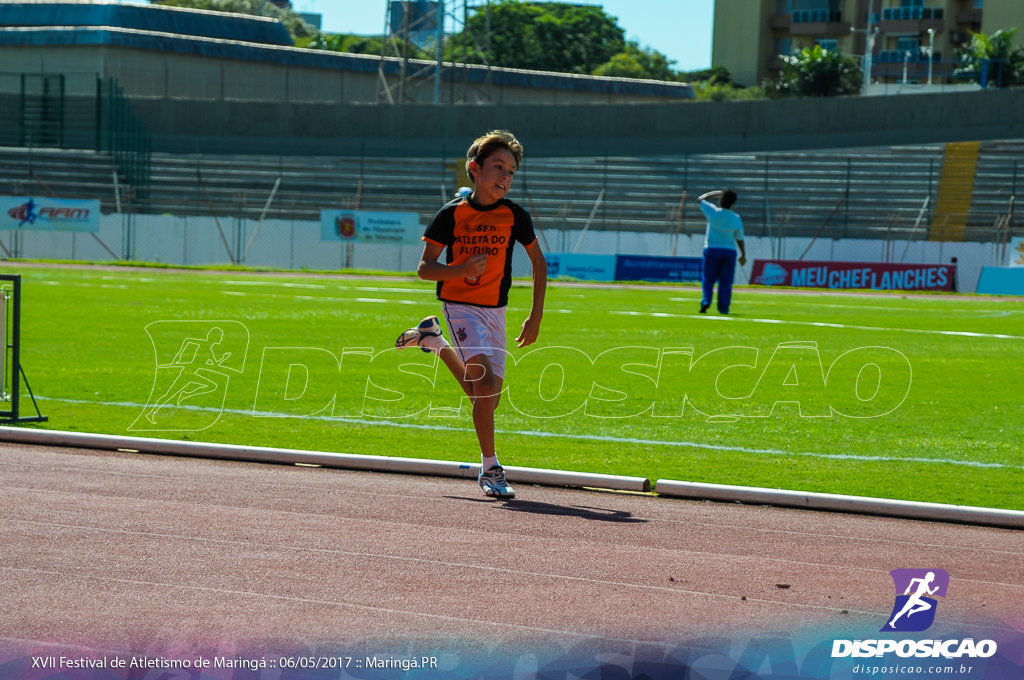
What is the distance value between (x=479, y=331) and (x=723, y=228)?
1262 cm

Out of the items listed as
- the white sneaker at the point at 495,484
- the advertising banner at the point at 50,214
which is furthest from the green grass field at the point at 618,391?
the advertising banner at the point at 50,214

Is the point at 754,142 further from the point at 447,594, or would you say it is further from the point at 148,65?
the point at 447,594

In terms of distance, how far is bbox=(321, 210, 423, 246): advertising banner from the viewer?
1526 inches

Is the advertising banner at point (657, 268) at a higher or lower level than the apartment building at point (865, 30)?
lower

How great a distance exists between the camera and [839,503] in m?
6.18

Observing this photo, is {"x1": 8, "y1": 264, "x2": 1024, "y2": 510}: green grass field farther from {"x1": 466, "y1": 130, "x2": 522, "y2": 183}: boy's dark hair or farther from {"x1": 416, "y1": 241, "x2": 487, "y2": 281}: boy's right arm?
{"x1": 466, "y1": 130, "x2": 522, "y2": 183}: boy's dark hair

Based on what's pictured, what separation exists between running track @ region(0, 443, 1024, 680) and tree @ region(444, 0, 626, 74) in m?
100


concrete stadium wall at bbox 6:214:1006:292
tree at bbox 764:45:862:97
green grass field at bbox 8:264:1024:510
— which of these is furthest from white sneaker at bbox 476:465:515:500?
tree at bbox 764:45:862:97

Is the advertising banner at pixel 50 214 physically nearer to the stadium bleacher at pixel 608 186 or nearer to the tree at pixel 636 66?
the stadium bleacher at pixel 608 186

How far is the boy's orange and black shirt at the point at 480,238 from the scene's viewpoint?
648cm

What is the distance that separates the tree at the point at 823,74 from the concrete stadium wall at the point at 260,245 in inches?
2066

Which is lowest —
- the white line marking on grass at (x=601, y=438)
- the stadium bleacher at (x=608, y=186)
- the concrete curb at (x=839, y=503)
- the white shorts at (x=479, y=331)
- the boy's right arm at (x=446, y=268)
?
the white line marking on grass at (x=601, y=438)

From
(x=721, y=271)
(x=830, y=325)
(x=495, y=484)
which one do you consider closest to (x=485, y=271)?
(x=495, y=484)

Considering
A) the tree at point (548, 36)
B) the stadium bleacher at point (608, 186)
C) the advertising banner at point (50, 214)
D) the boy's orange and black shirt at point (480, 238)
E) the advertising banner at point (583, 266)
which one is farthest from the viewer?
the tree at point (548, 36)
